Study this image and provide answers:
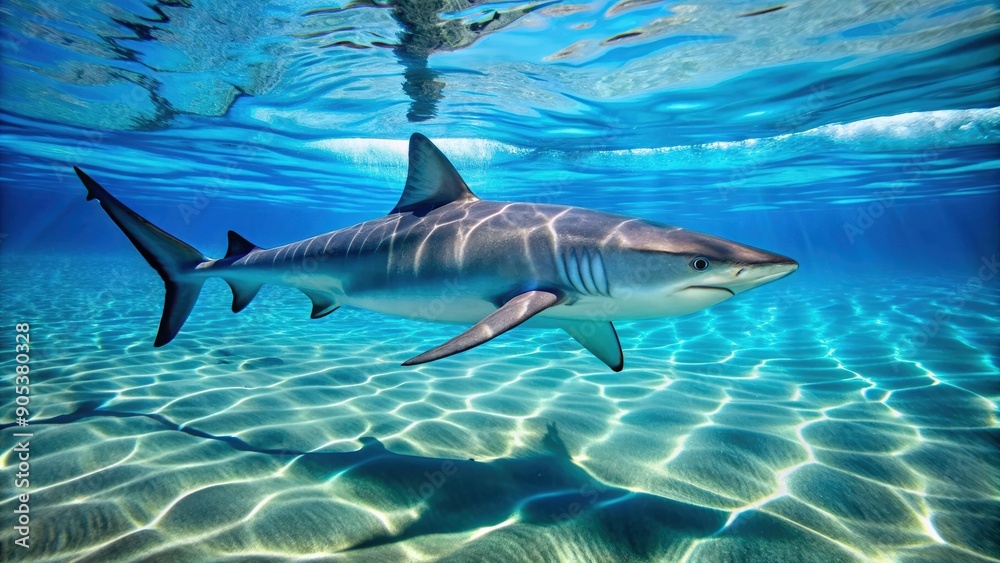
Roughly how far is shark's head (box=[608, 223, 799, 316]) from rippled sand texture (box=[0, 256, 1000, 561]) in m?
1.38

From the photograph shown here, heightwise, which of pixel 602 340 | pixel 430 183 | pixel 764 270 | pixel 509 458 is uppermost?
pixel 430 183

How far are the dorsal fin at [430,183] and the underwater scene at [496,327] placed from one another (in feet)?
0.10

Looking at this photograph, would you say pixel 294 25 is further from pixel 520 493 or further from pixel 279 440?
pixel 520 493

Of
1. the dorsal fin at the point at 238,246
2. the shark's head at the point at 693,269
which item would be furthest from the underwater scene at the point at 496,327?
the dorsal fin at the point at 238,246

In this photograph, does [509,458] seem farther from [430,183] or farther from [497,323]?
[430,183]

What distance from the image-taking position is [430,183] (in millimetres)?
4652

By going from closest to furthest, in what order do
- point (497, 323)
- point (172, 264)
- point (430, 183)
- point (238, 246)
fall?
point (497, 323)
point (430, 183)
point (172, 264)
point (238, 246)

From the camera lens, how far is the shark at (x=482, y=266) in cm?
283

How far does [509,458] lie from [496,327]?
1446 millimetres

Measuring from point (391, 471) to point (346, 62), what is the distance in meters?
10.0

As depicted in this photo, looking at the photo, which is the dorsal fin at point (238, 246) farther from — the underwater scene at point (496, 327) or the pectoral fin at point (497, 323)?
the pectoral fin at point (497, 323)

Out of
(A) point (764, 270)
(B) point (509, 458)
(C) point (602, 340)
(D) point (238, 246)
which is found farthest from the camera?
(D) point (238, 246)

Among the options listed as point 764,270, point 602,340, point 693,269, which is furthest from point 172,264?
point 764,270

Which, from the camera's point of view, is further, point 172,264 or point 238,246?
point 238,246
